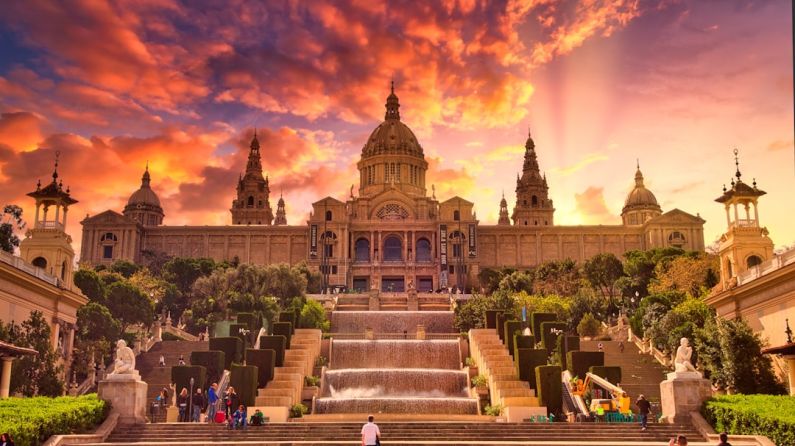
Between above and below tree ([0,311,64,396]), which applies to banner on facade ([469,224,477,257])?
above

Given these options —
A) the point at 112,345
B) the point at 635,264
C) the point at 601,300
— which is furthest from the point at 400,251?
the point at 112,345

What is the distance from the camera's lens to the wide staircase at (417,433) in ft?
92.5

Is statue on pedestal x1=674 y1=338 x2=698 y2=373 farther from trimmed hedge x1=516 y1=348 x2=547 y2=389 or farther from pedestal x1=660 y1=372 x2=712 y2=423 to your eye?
trimmed hedge x1=516 y1=348 x2=547 y2=389

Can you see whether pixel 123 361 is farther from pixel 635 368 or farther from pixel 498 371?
pixel 635 368

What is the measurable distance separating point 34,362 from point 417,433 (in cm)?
2002

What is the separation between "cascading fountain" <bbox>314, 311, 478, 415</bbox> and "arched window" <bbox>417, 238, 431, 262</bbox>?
60364 mm

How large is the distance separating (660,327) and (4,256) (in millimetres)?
35403

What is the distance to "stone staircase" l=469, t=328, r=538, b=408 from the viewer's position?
126 ft

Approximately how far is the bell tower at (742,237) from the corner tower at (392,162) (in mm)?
76968

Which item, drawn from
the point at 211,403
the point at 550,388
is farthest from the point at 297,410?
the point at 550,388

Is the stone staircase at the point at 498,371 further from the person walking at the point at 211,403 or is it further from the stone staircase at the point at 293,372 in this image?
the person walking at the point at 211,403

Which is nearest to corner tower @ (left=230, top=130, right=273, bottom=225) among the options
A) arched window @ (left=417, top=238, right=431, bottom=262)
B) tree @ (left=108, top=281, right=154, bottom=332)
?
arched window @ (left=417, top=238, right=431, bottom=262)

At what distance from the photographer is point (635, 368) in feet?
161

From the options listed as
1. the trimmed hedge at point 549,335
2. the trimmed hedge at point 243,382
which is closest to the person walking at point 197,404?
the trimmed hedge at point 243,382
